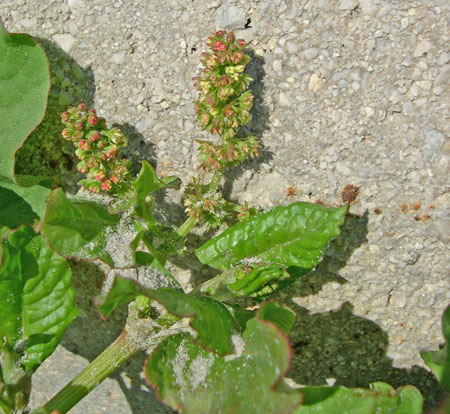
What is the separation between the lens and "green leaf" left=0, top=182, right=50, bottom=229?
7.49ft

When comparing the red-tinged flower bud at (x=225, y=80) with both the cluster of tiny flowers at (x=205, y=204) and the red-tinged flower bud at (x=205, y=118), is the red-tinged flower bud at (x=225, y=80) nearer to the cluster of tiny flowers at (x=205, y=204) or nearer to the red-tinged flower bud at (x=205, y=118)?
the red-tinged flower bud at (x=205, y=118)

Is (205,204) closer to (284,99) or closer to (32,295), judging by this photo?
(284,99)

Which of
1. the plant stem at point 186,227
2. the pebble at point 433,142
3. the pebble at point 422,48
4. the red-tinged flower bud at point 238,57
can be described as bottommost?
the plant stem at point 186,227

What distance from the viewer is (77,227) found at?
1.98 metres

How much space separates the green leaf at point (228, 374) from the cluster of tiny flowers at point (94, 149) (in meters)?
0.62

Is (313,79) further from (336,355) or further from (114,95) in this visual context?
(336,355)

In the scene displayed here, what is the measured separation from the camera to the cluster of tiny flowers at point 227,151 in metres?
2.08

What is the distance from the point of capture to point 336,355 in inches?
101

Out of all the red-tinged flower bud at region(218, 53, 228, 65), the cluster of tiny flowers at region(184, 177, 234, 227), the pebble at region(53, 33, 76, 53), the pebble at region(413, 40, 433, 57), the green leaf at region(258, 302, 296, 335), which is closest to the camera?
the green leaf at region(258, 302, 296, 335)

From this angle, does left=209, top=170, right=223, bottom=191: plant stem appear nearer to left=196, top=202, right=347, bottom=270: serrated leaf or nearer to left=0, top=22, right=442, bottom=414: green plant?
left=0, top=22, right=442, bottom=414: green plant

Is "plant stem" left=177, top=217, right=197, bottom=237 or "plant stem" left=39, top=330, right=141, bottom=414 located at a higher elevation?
"plant stem" left=177, top=217, right=197, bottom=237

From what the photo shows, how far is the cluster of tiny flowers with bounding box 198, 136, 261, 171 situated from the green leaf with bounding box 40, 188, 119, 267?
0.40 meters

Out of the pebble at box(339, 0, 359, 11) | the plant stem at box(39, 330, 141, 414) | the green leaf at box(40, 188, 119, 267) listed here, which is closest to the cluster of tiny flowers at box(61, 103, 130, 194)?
the green leaf at box(40, 188, 119, 267)

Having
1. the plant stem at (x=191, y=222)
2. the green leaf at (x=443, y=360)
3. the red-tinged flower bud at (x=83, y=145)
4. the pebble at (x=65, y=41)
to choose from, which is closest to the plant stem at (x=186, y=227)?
the plant stem at (x=191, y=222)
